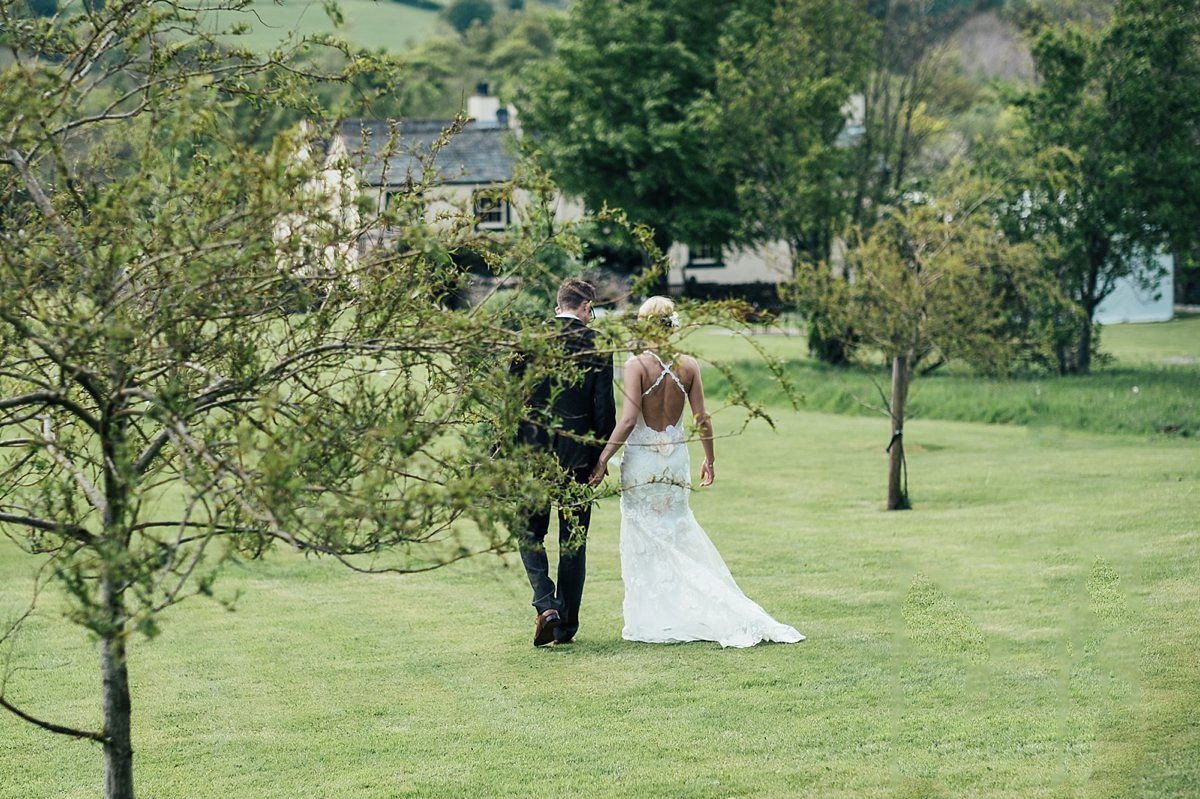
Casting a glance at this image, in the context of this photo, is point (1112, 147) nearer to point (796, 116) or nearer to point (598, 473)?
point (796, 116)

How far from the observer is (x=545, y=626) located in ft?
31.7

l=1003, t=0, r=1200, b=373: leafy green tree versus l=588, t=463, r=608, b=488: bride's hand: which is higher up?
l=1003, t=0, r=1200, b=373: leafy green tree

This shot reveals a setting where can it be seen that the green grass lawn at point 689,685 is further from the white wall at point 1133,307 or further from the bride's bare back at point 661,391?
the white wall at point 1133,307

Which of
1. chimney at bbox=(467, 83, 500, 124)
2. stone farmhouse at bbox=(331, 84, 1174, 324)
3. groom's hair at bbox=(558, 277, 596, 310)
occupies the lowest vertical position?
groom's hair at bbox=(558, 277, 596, 310)

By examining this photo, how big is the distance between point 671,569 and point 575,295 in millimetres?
2138

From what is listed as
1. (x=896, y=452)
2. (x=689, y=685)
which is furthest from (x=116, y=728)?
(x=896, y=452)

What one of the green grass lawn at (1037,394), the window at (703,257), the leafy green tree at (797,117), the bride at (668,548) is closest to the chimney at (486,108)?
the window at (703,257)

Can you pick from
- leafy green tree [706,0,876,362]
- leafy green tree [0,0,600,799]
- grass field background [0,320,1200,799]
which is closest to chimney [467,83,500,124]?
leafy green tree [706,0,876,362]

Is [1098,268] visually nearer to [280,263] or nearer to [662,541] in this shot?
[662,541]

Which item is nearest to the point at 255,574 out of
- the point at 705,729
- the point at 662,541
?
the point at 662,541

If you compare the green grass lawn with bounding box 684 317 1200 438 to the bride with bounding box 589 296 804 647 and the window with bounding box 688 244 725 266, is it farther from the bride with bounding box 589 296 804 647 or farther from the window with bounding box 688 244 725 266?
the window with bounding box 688 244 725 266

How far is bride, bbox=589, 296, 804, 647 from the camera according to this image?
966 cm

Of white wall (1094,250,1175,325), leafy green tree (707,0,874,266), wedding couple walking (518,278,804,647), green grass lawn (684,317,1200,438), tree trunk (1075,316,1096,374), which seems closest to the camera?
wedding couple walking (518,278,804,647)

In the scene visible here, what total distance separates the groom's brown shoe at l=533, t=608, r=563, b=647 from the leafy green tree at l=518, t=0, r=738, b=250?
39.4 m
